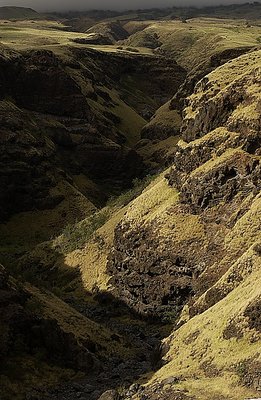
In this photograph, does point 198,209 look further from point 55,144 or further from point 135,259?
point 55,144

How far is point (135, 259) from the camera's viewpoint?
231ft

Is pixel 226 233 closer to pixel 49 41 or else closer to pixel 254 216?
pixel 254 216

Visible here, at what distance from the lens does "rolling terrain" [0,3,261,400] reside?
44406mm

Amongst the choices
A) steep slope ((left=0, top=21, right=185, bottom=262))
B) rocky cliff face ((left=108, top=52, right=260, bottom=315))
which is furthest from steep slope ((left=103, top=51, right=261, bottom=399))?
steep slope ((left=0, top=21, right=185, bottom=262))

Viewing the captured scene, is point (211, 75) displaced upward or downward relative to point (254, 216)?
upward

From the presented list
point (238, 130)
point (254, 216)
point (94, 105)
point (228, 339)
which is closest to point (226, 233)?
point (254, 216)

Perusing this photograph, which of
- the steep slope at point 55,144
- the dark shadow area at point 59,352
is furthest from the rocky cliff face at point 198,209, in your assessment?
the steep slope at point 55,144

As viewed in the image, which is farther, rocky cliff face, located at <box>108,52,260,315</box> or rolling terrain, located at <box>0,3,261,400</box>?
rocky cliff face, located at <box>108,52,260,315</box>

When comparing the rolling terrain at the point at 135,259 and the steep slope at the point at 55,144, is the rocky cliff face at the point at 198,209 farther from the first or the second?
the steep slope at the point at 55,144

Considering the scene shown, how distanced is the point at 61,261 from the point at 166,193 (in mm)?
21122

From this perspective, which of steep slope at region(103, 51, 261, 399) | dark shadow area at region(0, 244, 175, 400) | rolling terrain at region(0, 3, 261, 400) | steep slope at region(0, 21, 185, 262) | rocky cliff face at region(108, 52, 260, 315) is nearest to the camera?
steep slope at region(103, 51, 261, 399)

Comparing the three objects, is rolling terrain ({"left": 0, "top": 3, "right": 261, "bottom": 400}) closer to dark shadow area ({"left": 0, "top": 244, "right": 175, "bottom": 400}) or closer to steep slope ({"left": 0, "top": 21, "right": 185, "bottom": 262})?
dark shadow area ({"left": 0, "top": 244, "right": 175, "bottom": 400})

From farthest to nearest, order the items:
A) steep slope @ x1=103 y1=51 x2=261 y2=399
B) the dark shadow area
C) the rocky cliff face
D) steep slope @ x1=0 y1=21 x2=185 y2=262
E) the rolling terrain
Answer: steep slope @ x1=0 y1=21 x2=185 y2=262 → the rocky cliff face → the dark shadow area → the rolling terrain → steep slope @ x1=103 y1=51 x2=261 y2=399

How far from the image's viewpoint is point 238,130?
67.8 metres
